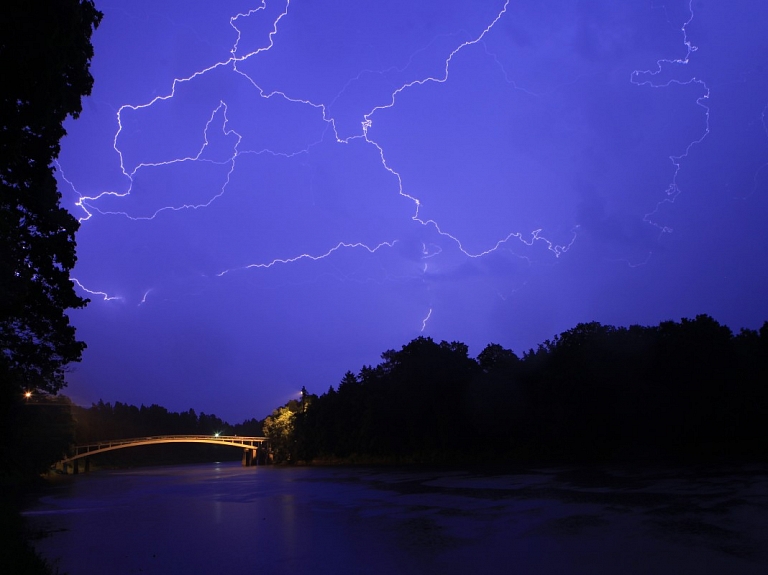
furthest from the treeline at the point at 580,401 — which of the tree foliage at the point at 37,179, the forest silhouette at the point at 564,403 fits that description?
the tree foliage at the point at 37,179

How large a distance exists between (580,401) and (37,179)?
4686 cm

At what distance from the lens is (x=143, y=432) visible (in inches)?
7244

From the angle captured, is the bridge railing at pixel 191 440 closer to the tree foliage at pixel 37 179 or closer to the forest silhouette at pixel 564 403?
the forest silhouette at pixel 564 403

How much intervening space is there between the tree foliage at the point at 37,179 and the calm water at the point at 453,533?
212 inches

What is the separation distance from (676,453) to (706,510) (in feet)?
118

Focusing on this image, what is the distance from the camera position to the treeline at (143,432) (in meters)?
143

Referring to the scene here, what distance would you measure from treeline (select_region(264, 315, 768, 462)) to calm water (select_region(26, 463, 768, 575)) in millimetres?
21147

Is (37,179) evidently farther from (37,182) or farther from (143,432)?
(143,432)

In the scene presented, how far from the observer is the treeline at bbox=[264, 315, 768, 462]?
46.2 m

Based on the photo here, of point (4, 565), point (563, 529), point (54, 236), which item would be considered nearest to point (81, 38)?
point (54, 236)

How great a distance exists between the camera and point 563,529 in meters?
14.3

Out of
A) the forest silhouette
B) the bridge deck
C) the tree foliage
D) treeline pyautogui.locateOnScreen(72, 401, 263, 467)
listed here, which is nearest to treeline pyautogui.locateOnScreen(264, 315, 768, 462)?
the forest silhouette

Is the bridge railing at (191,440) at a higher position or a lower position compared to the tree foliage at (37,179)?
lower

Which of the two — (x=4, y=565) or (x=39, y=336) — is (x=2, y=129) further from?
(x=39, y=336)
